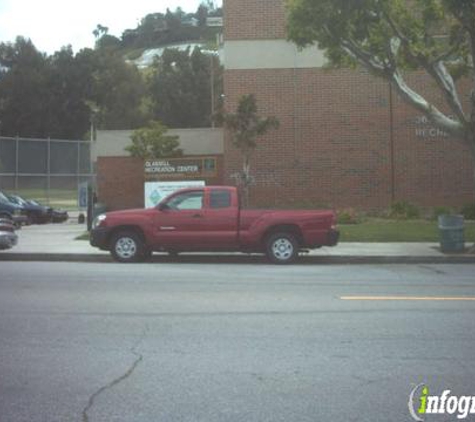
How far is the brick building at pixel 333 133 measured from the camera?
26734 mm

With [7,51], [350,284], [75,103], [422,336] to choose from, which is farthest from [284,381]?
[7,51]

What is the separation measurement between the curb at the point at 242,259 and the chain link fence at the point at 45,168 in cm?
1692

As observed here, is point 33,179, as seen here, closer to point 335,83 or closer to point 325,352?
point 335,83

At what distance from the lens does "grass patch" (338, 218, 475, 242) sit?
19.3 meters

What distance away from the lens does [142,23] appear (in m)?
175

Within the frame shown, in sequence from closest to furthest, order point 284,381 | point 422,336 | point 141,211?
1. point 284,381
2. point 422,336
3. point 141,211

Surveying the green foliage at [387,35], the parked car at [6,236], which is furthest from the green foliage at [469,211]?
the parked car at [6,236]

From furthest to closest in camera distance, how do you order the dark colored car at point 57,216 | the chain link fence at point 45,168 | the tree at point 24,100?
the tree at point 24,100 < the chain link fence at point 45,168 < the dark colored car at point 57,216

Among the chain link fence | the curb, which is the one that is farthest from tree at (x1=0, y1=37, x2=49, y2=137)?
the curb

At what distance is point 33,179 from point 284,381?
29902 millimetres

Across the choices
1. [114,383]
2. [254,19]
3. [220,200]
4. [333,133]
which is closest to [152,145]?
[254,19]

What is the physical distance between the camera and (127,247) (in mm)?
15523

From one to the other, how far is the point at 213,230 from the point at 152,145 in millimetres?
12233

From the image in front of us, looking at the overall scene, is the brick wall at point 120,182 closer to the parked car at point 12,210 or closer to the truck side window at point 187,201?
the parked car at point 12,210
